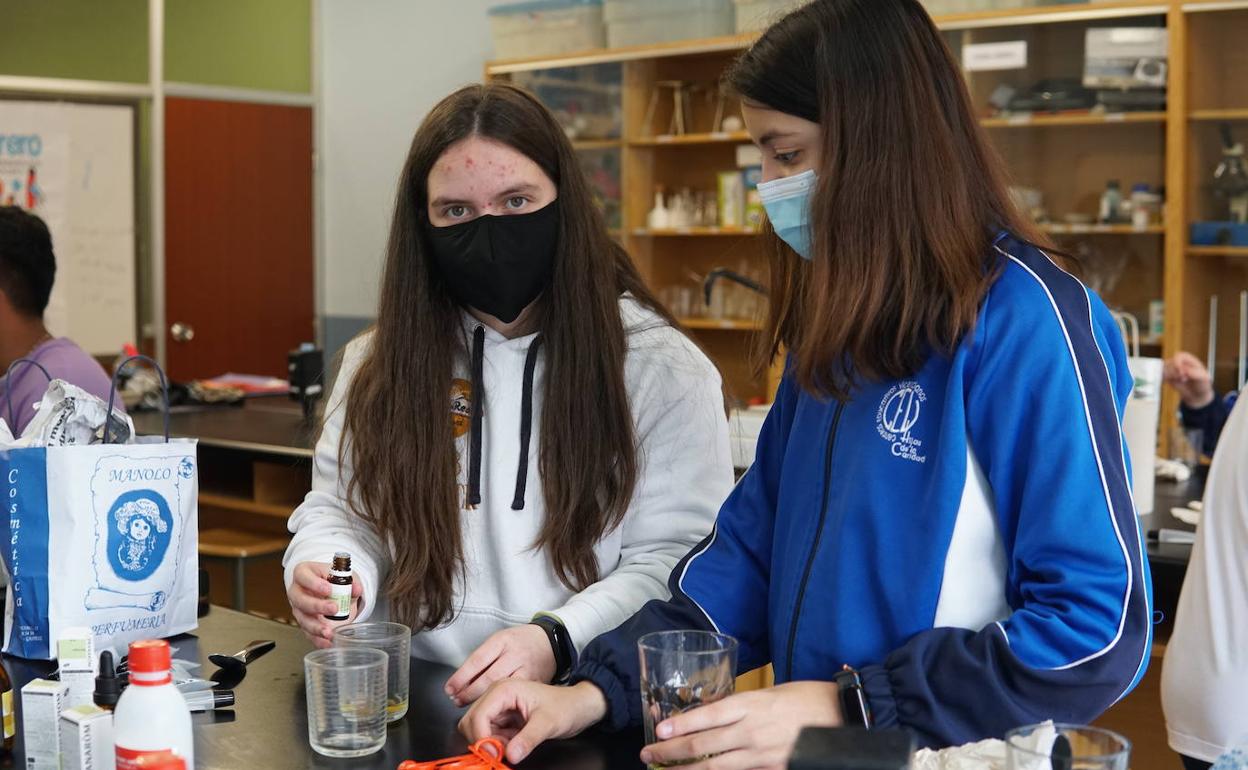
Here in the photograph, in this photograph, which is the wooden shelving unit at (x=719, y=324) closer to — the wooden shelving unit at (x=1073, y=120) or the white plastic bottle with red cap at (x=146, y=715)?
the wooden shelving unit at (x=1073, y=120)

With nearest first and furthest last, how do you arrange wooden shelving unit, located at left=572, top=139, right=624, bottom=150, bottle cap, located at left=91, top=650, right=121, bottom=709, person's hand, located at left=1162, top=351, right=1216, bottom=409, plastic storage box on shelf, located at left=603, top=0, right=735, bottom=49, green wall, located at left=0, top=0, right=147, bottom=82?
bottle cap, located at left=91, top=650, right=121, bottom=709 → person's hand, located at left=1162, top=351, right=1216, bottom=409 → plastic storage box on shelf, located at left=603, top=0, right=735, bottom=49 → wooden shelving unit, located at left=572, top=139, right=624, bottom=150 → green wall, located at left=0, top=0, right=147, bottom=82

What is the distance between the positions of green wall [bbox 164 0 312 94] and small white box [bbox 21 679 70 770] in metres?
5.68

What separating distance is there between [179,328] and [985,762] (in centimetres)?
595

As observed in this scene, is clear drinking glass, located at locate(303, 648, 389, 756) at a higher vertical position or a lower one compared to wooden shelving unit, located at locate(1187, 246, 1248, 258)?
lower

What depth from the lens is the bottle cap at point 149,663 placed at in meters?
1.10

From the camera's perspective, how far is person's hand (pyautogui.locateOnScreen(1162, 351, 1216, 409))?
329 cm

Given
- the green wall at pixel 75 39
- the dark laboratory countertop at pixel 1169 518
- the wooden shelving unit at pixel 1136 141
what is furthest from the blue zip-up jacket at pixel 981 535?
the green wall at pixel 75 39

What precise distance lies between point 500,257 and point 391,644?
1.88ft

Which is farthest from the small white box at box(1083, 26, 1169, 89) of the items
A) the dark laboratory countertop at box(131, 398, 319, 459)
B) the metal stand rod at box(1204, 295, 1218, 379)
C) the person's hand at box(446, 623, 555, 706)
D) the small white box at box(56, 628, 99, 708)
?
the small white box at box(56, 628, 99, 708)

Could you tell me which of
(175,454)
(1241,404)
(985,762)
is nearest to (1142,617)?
(985,762)

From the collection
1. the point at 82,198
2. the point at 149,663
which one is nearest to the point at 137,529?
the point at 149,663

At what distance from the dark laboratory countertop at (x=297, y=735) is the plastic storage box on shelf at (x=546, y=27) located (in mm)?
4548

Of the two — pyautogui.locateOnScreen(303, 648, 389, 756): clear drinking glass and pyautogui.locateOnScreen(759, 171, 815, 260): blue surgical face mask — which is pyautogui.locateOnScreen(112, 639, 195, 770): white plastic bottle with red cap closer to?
pyautogui.locateOnScreen(303, 648, 389, 756): clear drinking glass

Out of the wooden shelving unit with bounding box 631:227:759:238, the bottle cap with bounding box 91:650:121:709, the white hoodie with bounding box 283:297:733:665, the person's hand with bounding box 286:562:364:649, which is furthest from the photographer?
the wooden shelving unit with bounding box 631:227:759:238
